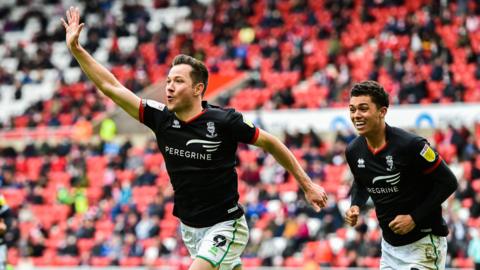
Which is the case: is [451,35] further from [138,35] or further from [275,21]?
[138,35]

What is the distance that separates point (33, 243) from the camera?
2414 cm

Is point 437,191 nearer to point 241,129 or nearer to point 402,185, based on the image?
point 402,185

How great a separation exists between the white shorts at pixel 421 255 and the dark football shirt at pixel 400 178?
0.16 feet

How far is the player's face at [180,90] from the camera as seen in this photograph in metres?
8.25

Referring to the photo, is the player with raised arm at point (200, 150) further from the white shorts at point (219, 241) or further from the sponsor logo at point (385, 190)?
the sponsor logo at point (385, 190)

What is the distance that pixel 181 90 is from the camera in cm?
828

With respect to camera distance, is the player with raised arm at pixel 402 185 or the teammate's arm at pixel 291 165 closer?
the player with raised arm at pixel 402 185

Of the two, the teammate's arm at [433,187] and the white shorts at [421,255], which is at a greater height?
the teammate's arm at [433,187]

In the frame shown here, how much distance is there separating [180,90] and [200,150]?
1.65 feet

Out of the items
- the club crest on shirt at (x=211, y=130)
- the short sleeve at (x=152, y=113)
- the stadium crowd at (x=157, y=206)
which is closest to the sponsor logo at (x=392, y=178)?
the club crest on shirt at (x=211, y=130)

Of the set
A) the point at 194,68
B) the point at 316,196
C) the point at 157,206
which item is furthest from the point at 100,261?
the point at 316,196

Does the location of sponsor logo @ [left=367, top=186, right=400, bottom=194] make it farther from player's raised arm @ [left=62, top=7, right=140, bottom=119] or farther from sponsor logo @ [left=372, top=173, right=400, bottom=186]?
player's raised arm @ [left=62, top=7, right=140, bottom=119]

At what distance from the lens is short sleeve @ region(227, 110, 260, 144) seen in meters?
8.28

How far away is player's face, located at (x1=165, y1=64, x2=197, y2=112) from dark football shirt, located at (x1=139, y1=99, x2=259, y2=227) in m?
0.14
